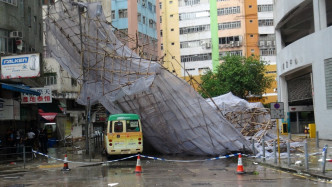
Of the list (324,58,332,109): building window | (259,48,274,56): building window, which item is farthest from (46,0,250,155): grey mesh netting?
(259,48,274,56): building window

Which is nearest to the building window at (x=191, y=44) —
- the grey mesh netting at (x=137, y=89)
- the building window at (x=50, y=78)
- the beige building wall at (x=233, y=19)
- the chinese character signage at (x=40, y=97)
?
the beige building wall at (x=233, y=19)

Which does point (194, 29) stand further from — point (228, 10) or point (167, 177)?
point (167, 177)

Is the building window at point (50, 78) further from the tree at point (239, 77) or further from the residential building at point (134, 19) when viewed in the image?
the tree at point (239, 77)

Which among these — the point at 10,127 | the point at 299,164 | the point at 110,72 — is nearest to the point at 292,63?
the point at 110,72

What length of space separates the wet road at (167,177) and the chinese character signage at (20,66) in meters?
4.96

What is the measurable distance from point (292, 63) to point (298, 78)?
12.0 ft

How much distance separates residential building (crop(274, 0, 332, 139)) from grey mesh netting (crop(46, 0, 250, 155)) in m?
8.92

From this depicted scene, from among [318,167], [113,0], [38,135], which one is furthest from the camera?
[113,0]

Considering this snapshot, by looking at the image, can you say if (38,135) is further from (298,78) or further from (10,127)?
(298,78)

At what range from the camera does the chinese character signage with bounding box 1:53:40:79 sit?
18938 mm

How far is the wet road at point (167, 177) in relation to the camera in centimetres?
1132

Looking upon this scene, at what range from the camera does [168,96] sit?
66.6 feet

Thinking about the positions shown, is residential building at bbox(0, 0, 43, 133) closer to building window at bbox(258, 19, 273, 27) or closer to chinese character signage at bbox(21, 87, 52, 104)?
chinese character signage at bbox(21, 87, 52, 104)

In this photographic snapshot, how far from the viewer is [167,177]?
41.7ft
